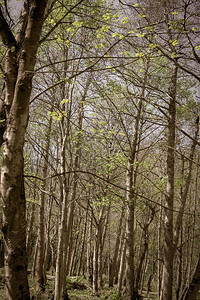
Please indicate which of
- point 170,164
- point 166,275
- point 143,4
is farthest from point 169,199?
point 143,4

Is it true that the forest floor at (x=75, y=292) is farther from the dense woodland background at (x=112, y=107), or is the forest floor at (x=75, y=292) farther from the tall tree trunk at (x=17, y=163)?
the tall tree trunk at (x=17, y=163)

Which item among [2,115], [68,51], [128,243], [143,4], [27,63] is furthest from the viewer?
[128,243]

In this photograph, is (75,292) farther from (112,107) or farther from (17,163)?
(17,163)

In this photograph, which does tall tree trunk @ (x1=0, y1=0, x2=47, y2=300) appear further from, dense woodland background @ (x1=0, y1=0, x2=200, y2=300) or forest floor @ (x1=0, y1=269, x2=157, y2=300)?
forest floor @ (x1=0, y1=269, x2=157, y2=300)

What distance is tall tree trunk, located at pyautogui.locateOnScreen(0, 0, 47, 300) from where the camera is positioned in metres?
1.92

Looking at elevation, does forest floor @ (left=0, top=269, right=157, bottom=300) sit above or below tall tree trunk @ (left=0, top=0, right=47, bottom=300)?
below

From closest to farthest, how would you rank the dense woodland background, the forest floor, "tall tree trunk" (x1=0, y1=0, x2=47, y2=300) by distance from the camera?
1. "tall tree trunk" (x1=0, y1=0, x2=47, y2=300)
2. the dense woodland background
3. the forest floor

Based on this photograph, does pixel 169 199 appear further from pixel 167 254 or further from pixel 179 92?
pixel 179 92

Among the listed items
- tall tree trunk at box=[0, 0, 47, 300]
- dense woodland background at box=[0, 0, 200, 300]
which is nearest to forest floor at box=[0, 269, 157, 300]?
dense woodland background at box=[0, 0, 200, 300]

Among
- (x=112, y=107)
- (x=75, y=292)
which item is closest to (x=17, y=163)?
(x=112, y=107)

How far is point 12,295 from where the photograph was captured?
187 centimetres

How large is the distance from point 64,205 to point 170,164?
10.2 ft

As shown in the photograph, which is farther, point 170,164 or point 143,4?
point 170,164

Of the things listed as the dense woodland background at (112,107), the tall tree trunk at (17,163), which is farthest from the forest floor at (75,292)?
the tall tree trunk at (17,163)
